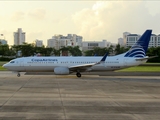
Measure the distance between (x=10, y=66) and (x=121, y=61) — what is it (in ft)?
45.9

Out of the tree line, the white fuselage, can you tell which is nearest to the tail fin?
the white fuselage

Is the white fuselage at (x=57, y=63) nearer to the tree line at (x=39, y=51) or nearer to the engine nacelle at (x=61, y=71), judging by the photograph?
the engine nacelle at (x=61, y=71)

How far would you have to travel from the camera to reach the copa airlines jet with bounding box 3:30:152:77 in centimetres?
3609

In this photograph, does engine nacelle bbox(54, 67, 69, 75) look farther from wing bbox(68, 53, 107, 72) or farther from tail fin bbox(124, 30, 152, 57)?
tail fin bbox(124, 30, 152, 57)

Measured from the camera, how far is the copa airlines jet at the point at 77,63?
36094 mm

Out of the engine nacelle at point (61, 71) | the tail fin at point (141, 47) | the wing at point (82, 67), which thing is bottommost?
the engine nacelle at point (61, 71)

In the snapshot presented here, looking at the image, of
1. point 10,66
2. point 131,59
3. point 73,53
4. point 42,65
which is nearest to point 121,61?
point 131,59

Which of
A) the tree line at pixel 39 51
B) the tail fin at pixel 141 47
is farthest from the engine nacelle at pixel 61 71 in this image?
the tree line at pixel 39 51

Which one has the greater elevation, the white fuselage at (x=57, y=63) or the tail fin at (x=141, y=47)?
the tail fin at (x=141, y=47)

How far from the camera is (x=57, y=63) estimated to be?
36438mm

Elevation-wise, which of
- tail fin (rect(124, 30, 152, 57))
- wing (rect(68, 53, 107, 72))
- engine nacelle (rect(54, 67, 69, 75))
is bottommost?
engine nacelle (rect(54, 67, 69, 75))

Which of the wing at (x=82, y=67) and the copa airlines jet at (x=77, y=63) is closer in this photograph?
the wing at (x=82, y=67)

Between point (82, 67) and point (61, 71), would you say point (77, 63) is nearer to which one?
point (82, 67)

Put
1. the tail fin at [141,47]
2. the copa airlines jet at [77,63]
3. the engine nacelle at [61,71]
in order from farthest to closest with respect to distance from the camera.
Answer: the tail fin at [141,47], the copa airlines jet at [77,63], the engine nacelle at [61,71]
